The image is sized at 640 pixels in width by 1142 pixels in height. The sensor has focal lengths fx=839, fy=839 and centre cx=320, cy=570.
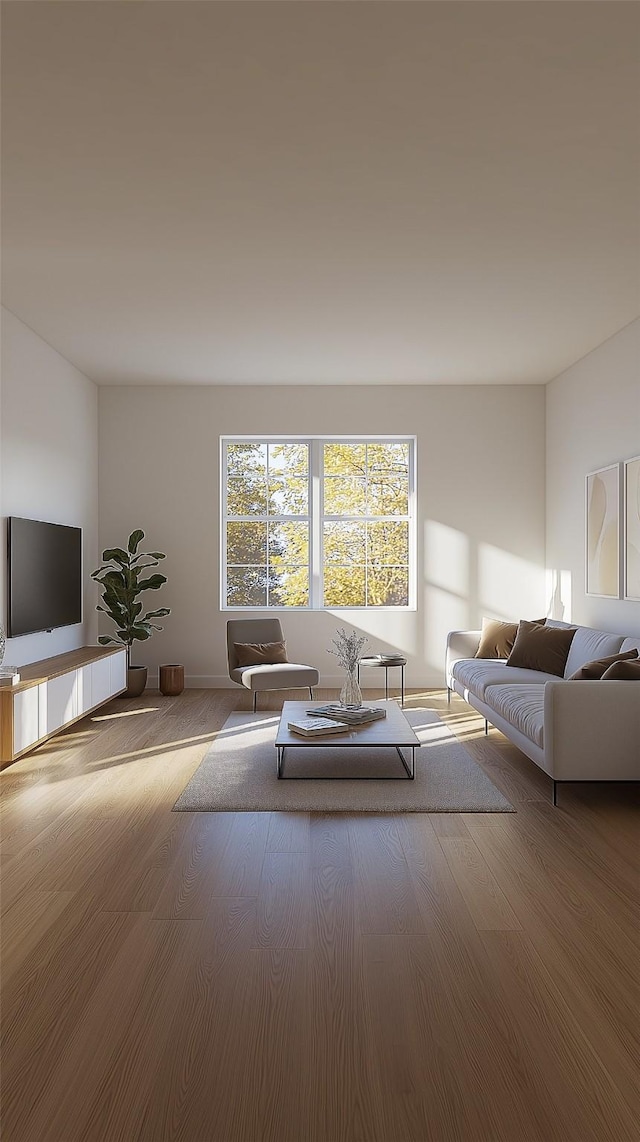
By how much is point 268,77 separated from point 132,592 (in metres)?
5.20

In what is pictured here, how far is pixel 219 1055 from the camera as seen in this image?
204 cm

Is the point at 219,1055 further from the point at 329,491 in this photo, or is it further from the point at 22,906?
the point at 329,491

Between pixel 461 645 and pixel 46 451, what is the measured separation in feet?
12.2

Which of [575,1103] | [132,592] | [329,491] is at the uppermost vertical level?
[329,491]

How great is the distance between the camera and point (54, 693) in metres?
5.40

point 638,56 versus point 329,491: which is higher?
point 638,56

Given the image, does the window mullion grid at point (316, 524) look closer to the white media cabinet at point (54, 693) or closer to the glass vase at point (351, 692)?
the white media cabinet at point (54, 693)

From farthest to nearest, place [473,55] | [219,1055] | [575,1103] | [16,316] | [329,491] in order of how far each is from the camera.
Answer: [329,491]
[16,316]
[473,55]
[219,1055]
[575,1103]

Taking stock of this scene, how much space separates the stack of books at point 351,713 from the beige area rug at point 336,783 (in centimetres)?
26

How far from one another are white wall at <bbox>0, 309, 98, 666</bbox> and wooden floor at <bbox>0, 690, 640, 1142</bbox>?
235cm

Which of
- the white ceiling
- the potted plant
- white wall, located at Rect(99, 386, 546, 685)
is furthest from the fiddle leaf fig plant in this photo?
the white ceiling

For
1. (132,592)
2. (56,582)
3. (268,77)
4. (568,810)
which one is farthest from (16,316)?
(568,810)

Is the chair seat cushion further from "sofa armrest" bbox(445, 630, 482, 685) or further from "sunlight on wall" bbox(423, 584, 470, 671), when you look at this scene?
"sunlight on wall" bbox(423, 584, 470, 671)

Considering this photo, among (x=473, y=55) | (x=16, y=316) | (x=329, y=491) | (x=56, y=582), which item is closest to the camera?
(x=473, y=55)
